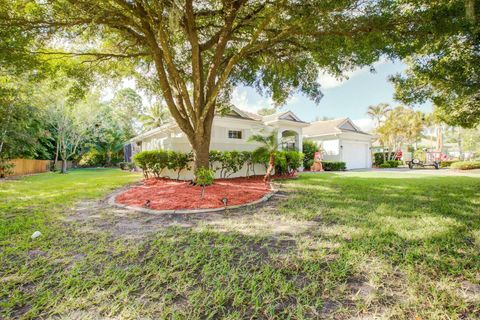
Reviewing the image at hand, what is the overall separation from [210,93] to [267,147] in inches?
166

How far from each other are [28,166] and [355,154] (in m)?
32.6

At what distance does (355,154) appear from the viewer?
84.5 ft

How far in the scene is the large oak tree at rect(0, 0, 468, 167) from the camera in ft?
22.1

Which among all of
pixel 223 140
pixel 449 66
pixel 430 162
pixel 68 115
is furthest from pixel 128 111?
pixel 430 162

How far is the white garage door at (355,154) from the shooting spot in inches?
967

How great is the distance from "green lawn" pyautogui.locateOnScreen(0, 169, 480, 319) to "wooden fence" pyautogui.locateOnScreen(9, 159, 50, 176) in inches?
773

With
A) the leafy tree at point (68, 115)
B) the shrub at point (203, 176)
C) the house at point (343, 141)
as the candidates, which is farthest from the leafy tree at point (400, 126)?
the leafy tree at point (68, 115)

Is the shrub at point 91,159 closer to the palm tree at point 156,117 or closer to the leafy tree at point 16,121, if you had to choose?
the palm tree at point 156,117

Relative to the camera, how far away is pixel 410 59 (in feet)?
29.3

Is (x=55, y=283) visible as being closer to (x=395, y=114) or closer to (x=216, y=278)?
(x=216, y=278)

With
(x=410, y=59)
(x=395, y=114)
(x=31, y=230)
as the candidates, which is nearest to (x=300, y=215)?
(x=31, y=230)

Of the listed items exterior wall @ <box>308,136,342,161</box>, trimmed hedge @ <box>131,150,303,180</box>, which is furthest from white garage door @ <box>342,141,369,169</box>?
trimmed hedge @ <box>131,150,303,180</box>

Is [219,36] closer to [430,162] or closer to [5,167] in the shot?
[5,167]

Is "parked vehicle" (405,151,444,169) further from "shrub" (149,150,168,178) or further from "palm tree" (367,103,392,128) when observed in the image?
"shrub" (149,150,168,178)
